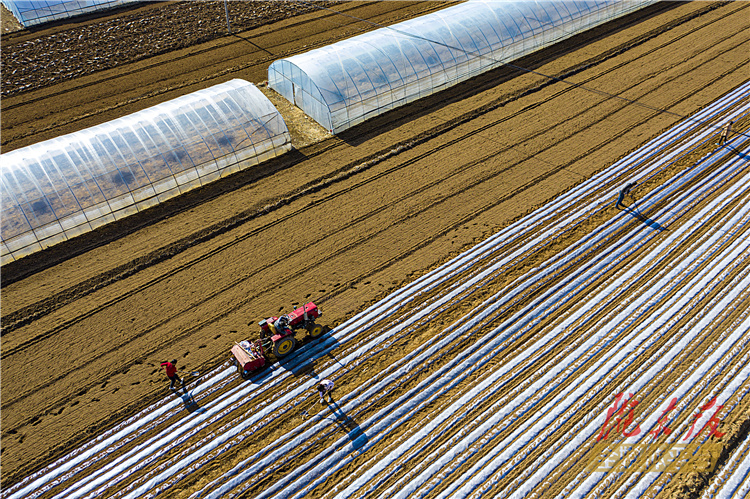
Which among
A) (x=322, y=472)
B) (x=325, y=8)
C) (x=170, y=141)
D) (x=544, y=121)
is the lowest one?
(x=322, y=472)

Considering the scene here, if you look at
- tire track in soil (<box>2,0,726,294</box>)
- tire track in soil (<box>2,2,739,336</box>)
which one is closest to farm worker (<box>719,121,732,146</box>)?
tire track in soil (<box>2,2,739,336</box>)

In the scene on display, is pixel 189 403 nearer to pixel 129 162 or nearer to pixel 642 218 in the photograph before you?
pixel 129 162

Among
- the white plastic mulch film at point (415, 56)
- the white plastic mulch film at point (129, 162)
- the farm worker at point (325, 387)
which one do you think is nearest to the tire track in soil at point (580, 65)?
the white plastic mulch film at point (415, 56)

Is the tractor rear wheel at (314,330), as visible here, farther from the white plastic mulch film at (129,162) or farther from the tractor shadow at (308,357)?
the white plastic mulch film at (129,162)

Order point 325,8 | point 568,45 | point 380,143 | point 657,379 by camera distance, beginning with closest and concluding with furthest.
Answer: point 657,379 < point 380,143 < point 568,45 < point 325,8

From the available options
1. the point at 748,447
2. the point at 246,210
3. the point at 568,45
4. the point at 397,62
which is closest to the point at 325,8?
the point at 397,62

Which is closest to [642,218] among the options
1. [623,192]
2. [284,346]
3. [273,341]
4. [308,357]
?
[623,192]

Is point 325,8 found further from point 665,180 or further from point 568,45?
point 665,180
